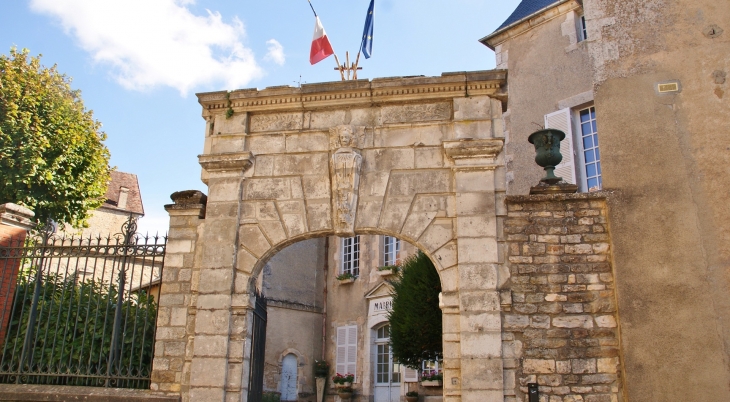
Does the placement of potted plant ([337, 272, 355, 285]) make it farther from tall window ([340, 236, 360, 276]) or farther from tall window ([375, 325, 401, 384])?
tall window ([375, 325, 401, 384])

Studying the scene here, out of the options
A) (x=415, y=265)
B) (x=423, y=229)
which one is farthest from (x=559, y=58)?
(x=423, y=229)

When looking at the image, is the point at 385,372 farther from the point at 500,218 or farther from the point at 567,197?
the point at 567,197

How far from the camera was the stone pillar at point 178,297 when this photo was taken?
5.76m

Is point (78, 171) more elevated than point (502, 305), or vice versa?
point (78, 171)

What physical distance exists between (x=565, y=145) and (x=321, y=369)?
7628mm

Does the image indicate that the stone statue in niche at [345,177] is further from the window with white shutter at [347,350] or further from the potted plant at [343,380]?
the window with white shutter at [347,350]

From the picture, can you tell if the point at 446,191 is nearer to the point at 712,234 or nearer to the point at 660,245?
the point at 660,245

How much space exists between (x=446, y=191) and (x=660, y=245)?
71.4 inches

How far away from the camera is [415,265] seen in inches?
393

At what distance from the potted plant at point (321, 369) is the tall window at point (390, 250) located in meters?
2.72

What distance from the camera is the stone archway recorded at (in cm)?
552

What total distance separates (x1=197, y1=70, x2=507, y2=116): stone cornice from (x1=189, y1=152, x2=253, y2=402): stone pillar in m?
0.55

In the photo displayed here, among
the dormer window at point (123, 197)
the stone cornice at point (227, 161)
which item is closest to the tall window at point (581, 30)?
the stone cornice at point (227, 161)

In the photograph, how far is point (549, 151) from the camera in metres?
5.71
